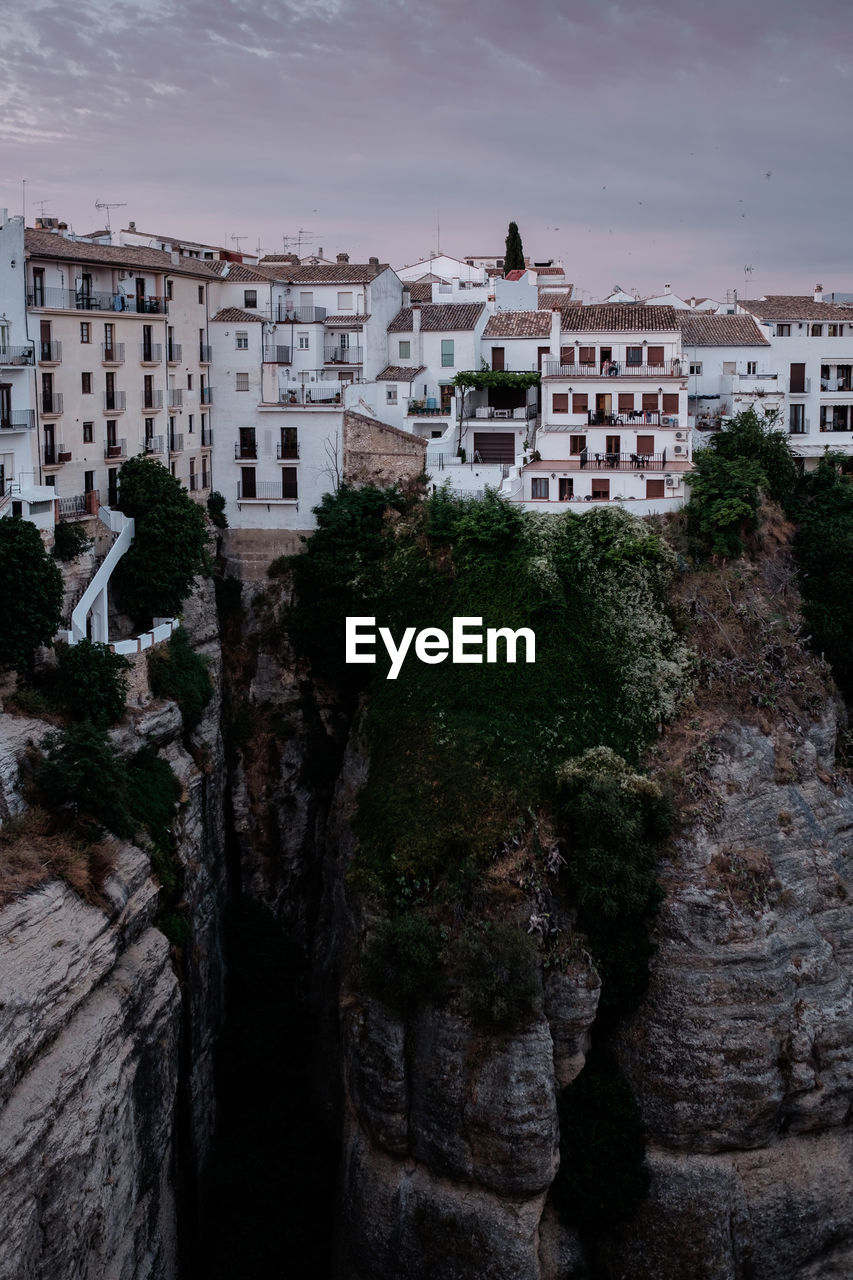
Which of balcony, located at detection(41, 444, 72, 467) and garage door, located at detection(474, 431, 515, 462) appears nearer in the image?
balcony, located at detection(41, 444, 72, 467)

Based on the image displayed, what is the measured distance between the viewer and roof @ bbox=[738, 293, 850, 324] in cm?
5512

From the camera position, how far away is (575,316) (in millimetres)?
51844

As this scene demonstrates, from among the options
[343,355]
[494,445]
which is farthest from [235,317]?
[494,445]

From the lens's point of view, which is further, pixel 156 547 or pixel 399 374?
pixel 399 374

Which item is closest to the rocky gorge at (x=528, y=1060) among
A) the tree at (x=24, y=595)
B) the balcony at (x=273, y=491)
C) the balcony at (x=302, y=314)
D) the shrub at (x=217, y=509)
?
the tree at (x=24, y=595)

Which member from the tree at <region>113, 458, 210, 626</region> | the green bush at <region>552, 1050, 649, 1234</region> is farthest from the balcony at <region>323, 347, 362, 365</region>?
the green bush at <region>552, 1050, 649, 1234</region>

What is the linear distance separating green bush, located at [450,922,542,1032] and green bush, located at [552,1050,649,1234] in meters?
2.97

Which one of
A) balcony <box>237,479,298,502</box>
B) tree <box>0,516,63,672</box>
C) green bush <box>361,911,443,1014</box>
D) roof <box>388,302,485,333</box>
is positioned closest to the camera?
green bush <box>361,911,443,1014</box>

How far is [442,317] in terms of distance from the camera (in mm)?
52938

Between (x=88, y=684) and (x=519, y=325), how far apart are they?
23.8 m

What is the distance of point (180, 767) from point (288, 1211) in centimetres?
1204

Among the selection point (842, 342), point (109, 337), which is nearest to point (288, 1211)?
point (109, 337)

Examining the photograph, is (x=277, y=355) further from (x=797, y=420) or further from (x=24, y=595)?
(x=797, y=420)

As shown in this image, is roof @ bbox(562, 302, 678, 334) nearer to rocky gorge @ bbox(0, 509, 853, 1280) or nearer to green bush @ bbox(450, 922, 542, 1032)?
rocky gorge @ bbox(0, 509, 853, 1280)
